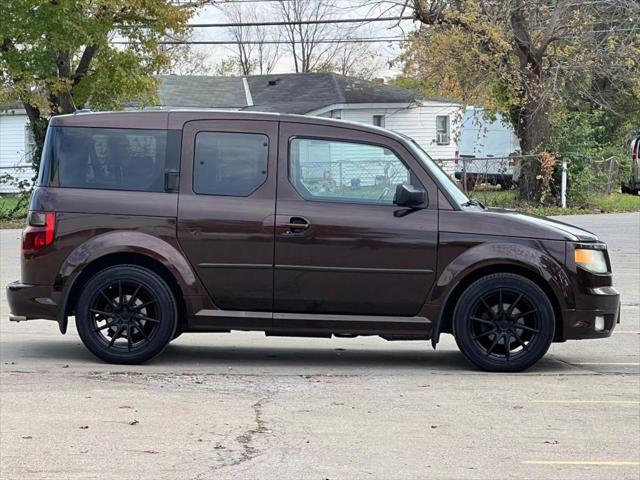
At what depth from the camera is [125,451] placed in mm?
5672

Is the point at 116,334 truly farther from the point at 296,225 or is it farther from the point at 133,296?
the point at 296,225

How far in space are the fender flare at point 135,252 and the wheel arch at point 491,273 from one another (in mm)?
1871

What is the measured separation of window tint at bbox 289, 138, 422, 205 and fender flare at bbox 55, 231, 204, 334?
1.07 metres

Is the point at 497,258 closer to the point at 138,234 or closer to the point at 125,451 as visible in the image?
the point at 138,234

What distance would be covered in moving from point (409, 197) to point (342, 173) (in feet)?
2.04

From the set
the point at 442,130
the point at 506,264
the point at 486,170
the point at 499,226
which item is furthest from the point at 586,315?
the point at 442,130

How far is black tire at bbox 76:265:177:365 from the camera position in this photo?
8.09 meters

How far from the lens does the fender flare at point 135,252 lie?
26.5 ft

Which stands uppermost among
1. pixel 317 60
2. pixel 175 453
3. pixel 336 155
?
pixel 317 60

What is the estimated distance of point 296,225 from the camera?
8.02 metres

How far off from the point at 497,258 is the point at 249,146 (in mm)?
2104

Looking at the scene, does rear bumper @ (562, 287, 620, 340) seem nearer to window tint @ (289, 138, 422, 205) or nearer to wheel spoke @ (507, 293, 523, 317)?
wheel spoke @ (507, 293, 523, 317)


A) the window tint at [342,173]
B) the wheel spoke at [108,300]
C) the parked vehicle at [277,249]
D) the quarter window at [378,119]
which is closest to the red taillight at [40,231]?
the parked vehicle at [277,249]

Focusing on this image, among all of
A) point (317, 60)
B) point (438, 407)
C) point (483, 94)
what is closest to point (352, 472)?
point (438, 407)
